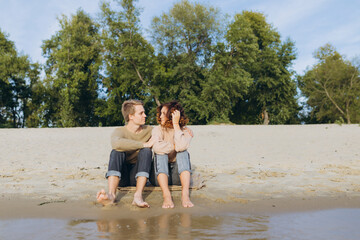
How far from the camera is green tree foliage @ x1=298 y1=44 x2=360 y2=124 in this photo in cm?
3466

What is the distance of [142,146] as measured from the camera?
13.4 feet

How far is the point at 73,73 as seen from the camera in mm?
30453

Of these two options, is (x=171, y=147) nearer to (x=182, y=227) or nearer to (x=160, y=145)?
(x=160, y=145)

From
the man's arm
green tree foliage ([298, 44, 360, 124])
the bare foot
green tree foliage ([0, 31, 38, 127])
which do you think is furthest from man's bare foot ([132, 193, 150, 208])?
green tree foliage ([298, 44, 360, 124])

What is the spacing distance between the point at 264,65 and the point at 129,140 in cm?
2872

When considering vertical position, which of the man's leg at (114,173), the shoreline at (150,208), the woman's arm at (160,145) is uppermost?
the woman's arm at (160,145)

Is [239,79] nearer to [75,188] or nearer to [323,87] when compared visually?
[323,87]

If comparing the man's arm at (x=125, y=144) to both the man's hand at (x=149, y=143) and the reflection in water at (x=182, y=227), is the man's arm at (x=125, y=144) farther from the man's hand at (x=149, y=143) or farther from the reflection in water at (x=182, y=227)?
the reflection in water at (x=182, y=227)

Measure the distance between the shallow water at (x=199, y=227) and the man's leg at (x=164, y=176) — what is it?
29 cm

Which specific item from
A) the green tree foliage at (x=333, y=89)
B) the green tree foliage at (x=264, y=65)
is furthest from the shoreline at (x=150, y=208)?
the green tree foliage at (x=333, y=89)

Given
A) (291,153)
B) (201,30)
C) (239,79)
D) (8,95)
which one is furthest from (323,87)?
(8,95)

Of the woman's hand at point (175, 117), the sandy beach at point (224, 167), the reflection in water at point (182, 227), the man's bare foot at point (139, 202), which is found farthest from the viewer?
the sandy beach at point (224, 167)

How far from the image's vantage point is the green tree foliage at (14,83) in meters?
30.7

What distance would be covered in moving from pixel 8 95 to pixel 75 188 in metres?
30.4
